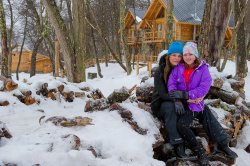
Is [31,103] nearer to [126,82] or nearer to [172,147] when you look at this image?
[172,147]

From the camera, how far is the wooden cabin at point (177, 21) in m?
29.0

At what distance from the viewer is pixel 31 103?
21.7 feet

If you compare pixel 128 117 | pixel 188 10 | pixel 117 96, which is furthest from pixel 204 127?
pixel 188 10

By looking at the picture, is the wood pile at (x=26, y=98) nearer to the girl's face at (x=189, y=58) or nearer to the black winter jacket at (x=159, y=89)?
the black winter jacket at (x=159, y=89)

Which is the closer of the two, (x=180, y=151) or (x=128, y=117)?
(x=180, y=151)

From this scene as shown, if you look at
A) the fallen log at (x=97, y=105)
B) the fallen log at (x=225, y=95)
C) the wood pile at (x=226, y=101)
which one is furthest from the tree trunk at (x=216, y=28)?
the fallen log at (x=97, y=105)

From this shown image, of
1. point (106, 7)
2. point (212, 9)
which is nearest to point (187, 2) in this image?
point (106, 7)

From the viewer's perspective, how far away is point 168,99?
446cm

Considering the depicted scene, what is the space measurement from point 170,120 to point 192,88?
1.82ft

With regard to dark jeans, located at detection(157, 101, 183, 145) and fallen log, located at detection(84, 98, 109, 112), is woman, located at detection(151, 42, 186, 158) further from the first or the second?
fallen log, located at detection(84, 98, 109, 112)

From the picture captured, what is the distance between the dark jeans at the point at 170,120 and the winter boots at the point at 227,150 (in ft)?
2.35

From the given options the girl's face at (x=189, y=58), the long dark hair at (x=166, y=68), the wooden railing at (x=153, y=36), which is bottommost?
the long dark hair at (x=166, y=68)

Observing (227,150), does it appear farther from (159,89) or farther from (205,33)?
(205,33)

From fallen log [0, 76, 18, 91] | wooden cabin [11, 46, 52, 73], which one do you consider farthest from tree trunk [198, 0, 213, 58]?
wooden cabin [11, 46, 52, 73]
